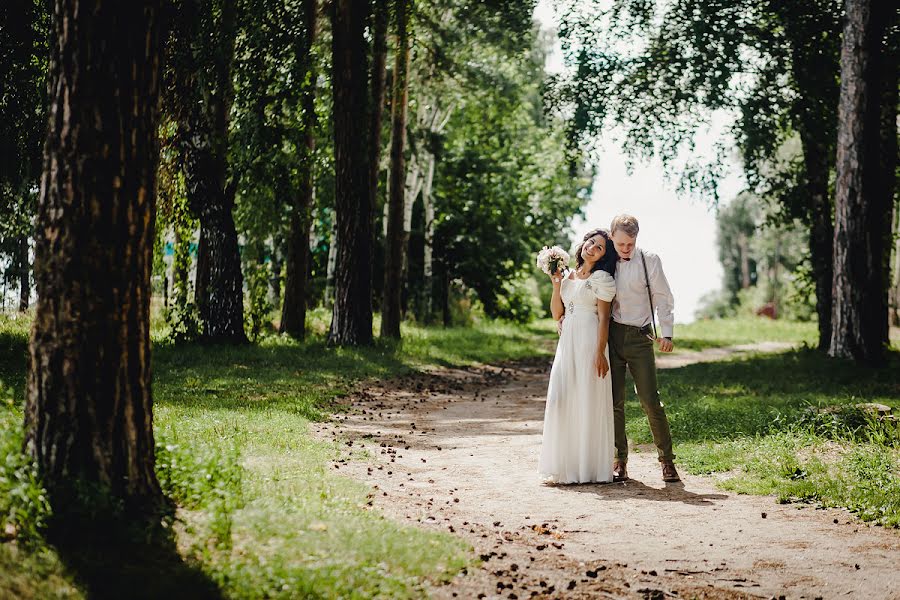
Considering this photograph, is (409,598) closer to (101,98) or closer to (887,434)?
(101,98)

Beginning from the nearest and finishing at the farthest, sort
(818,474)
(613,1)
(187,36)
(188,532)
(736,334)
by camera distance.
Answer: (188,532)
(818,474)
(187,36)
(613,1)
(736,334)

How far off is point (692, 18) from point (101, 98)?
18.8m

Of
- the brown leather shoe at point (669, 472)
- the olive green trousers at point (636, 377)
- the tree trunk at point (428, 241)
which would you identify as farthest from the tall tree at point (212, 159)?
the brown leather shoe at point (669, 472)

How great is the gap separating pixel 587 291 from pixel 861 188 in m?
10.7

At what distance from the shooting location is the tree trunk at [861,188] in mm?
16750

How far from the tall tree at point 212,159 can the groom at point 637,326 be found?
1033 centimetres

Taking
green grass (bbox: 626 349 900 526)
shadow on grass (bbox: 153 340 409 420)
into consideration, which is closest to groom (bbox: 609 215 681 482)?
green grass (bbox: 626 349 900 526)

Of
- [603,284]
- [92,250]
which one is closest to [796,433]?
[603,284]

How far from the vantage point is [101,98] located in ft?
17.1

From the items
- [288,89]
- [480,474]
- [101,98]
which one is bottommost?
[480,474]

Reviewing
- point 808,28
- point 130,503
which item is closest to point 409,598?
point 130,503

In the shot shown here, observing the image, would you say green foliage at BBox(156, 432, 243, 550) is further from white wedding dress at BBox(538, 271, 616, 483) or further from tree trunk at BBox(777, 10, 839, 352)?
tree trunk at BBox(777, 10, 839, 352)

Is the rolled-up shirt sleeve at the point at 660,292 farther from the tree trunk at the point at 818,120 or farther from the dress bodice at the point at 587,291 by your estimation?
the tree trunk at the point at 818,120

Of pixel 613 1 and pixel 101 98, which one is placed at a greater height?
pixel 613 1
